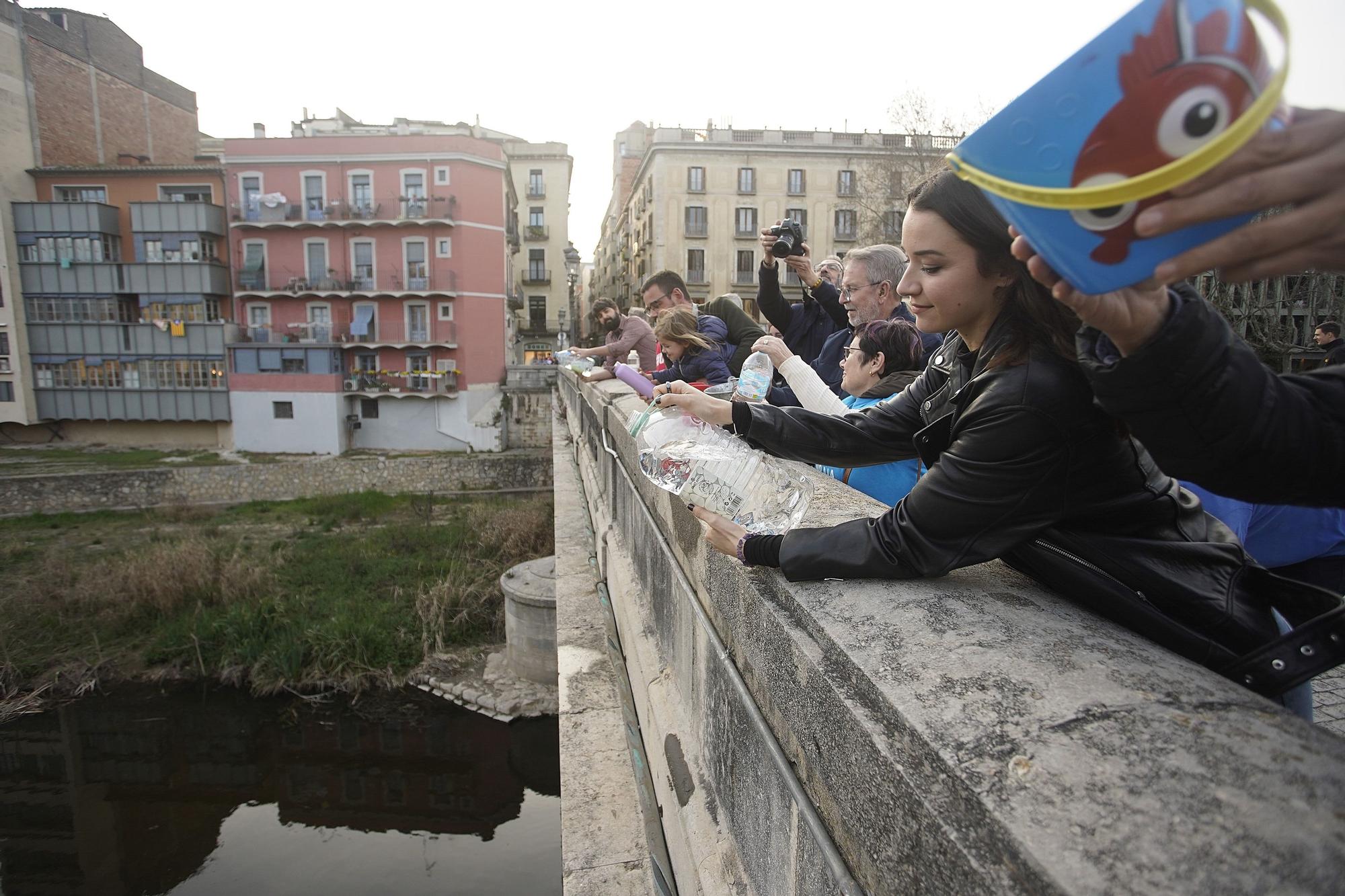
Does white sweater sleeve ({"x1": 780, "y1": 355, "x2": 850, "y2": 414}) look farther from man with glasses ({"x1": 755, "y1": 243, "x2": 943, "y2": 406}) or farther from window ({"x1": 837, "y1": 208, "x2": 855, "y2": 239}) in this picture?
window ({"x1": 837, "y1": 208, "x2": 855, "y2": 239})

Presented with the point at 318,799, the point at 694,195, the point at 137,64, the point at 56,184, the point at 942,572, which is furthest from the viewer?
the point at 694,195

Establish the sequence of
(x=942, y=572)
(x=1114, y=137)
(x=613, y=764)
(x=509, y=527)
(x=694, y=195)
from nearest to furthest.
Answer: (x=1114, y=137) → (x=942, y=572) → (x=613, y=764) → (x=509, y=527) → (x=694, y=195)

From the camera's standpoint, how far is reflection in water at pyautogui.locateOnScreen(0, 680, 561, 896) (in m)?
10.2

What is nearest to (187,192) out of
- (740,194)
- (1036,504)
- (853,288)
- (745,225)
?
(740,194)

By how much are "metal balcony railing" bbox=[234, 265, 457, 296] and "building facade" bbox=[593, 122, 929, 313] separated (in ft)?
40.1

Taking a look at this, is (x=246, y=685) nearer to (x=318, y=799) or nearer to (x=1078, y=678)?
(x=318, y=799)

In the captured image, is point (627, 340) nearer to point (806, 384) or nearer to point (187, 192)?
point (806, 384)

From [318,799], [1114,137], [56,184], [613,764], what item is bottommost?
[318,799]

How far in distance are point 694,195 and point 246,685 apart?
32256 millimetres

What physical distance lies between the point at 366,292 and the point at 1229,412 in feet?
115

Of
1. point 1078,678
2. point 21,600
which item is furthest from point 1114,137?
point 21,600

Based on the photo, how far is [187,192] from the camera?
32.7 meters

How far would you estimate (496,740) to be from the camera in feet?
38.0

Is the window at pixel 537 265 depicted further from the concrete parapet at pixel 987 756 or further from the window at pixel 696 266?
the concrete parapet at pixel 987 756
